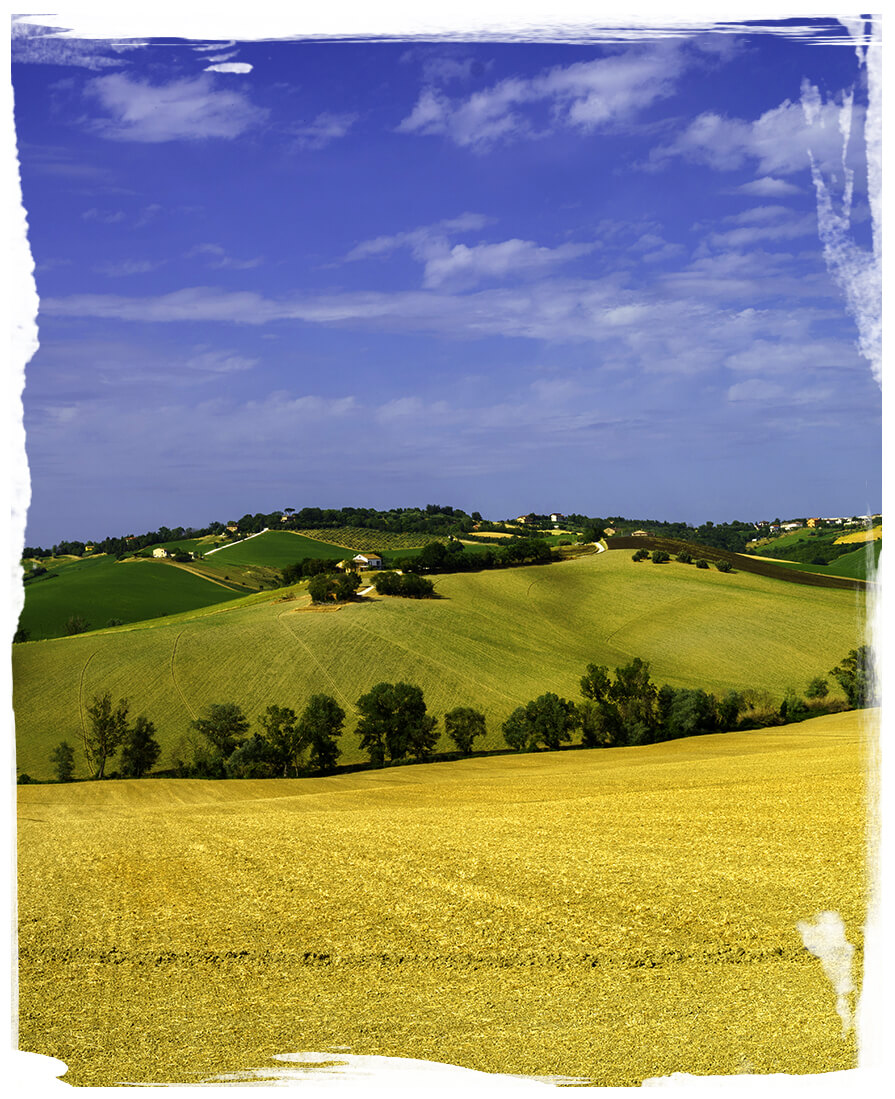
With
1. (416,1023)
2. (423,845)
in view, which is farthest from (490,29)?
(423,845)

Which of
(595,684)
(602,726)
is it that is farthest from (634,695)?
(602,726)

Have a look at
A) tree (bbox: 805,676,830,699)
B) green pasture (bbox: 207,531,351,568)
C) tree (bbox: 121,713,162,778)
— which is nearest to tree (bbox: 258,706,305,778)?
tree (bbox: 121,713,162,778)

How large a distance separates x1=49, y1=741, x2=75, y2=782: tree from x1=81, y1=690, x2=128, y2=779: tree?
49.2 inches

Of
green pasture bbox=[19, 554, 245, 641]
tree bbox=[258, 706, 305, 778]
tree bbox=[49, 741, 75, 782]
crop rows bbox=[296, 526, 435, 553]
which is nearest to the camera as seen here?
tree bbox=[49, 741, 75, 782]

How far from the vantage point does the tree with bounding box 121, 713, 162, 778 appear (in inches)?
1720

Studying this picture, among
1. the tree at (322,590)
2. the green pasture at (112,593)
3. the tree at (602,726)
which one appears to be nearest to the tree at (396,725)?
the tree at (602,726)

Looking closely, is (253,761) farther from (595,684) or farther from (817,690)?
(817,690)

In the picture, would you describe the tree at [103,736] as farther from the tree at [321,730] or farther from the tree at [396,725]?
the tree at [396,725]

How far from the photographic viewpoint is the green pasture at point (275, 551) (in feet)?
345

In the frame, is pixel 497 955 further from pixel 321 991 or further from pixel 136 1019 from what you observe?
pixel 136 1019

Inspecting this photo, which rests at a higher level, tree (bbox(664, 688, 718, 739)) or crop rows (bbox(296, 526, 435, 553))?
crop rows (bbox(296, 526, 435, 553))

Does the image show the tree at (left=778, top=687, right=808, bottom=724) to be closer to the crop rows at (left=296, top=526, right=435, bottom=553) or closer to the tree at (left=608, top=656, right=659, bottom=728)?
the tree at (left=608, top=656, right=659, bottom=728)

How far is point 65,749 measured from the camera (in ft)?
141

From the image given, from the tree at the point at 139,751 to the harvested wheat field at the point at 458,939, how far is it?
28.8 meters
